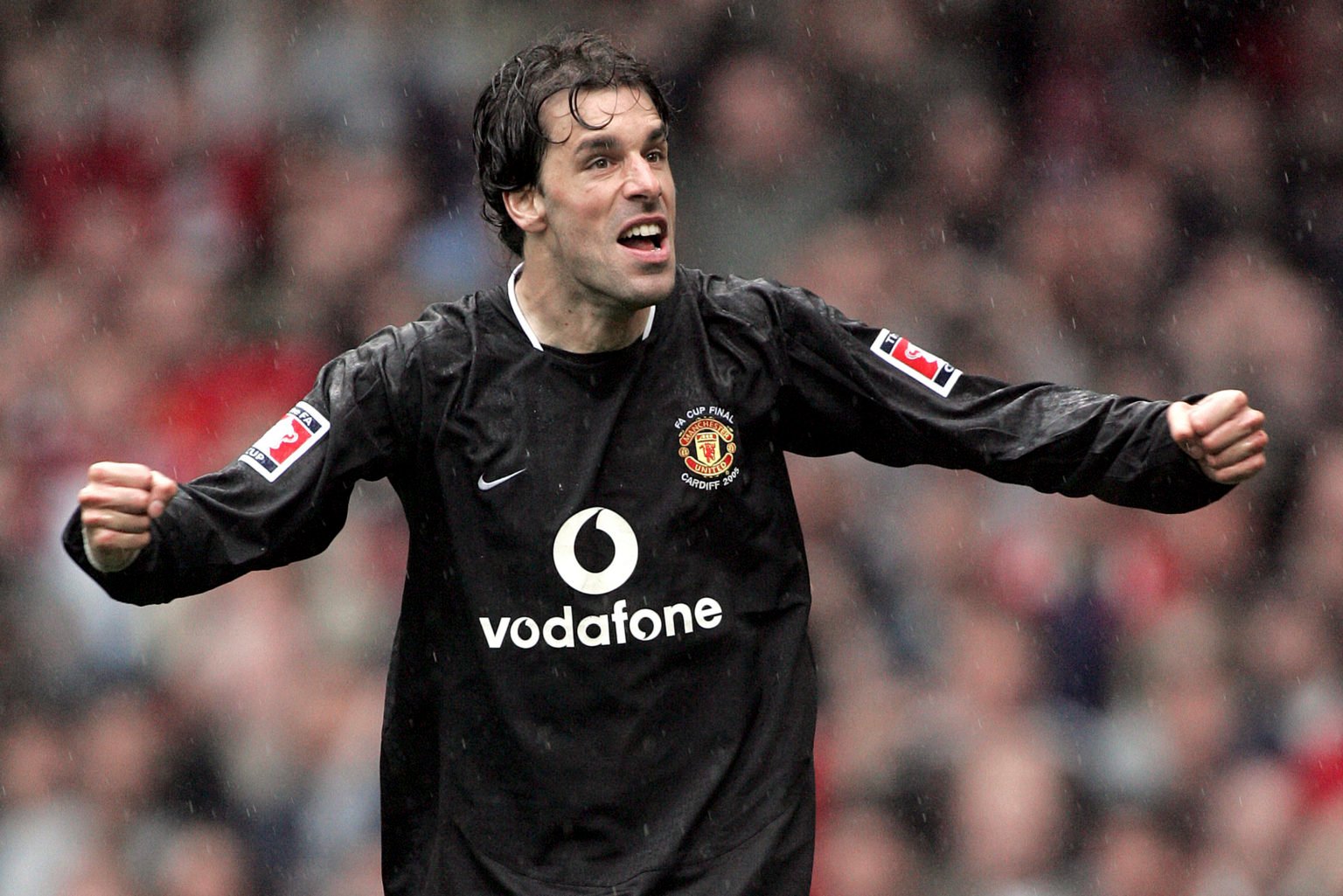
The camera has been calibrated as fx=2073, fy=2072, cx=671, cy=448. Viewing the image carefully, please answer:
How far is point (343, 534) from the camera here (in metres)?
6.94

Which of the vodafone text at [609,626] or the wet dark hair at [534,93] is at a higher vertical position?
the wet dark hair at [534,93]

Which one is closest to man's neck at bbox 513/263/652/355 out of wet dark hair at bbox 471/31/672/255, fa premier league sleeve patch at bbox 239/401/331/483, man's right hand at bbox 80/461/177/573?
wet dark hair at bbox 471/31/672/255

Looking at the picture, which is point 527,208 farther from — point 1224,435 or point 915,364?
point 1224,435

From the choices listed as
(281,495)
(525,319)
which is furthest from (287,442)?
(525,319)

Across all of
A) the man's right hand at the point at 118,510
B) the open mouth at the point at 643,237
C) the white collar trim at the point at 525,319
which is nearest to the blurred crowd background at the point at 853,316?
the white collar trim at the point at 525,319

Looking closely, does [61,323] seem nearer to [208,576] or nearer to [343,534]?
[343,534]

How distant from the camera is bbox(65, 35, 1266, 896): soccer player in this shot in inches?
143

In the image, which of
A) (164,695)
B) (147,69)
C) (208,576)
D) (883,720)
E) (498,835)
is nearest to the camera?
(208,576)

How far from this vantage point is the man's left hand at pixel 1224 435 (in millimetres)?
3342

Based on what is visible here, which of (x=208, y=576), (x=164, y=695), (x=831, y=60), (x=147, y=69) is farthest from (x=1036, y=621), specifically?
(x=147, y=69)

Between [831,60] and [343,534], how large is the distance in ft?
7.93

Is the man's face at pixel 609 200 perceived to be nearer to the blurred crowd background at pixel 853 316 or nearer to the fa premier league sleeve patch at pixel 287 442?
the fa premier league sleeve patch at pixel 287 442

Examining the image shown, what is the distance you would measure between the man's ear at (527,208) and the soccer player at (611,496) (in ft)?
0.04

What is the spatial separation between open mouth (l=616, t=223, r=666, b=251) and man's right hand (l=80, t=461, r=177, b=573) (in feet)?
3.08
